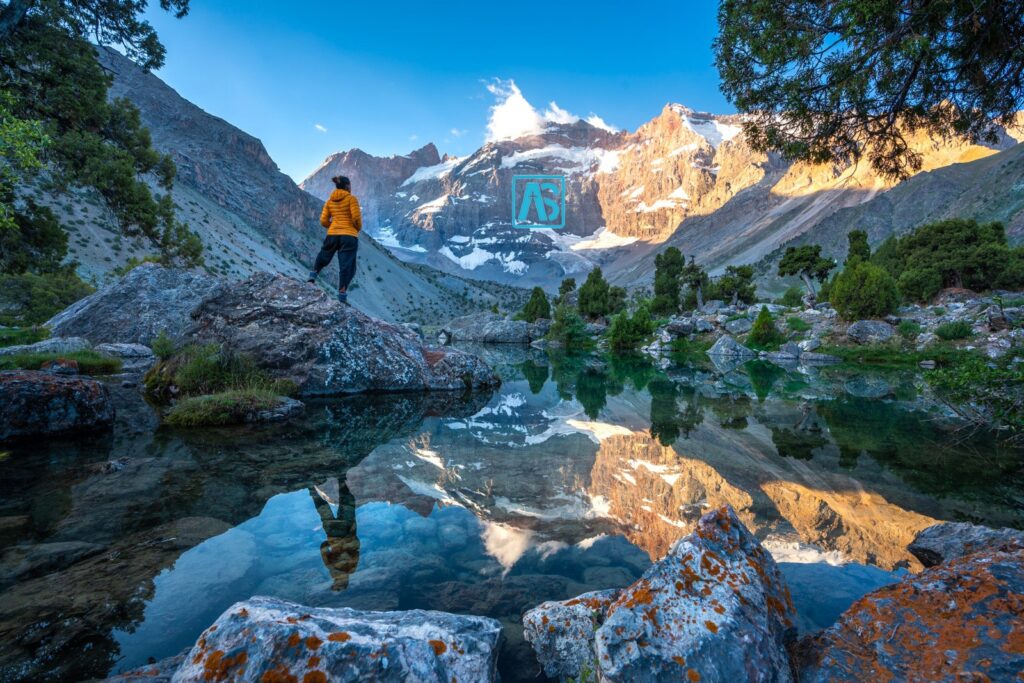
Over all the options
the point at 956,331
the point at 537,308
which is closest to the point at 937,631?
the point at 956,331

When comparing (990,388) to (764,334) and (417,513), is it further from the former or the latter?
(764,334)

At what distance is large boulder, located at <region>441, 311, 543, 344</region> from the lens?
5891cm

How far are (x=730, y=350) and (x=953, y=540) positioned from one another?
31085 mm

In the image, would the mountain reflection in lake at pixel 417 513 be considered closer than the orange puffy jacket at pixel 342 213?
Yes

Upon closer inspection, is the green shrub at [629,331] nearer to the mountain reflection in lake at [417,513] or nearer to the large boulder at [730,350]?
the large boulder at [730,350]

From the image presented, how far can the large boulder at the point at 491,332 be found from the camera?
58906 mm

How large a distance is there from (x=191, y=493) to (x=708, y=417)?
987 centimetres

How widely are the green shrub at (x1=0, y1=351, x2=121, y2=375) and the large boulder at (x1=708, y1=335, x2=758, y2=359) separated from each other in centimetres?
3337

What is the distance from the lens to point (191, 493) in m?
4.47

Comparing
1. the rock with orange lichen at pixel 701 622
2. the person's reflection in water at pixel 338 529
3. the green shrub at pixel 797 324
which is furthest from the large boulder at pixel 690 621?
the green shrub at pixel 797 324

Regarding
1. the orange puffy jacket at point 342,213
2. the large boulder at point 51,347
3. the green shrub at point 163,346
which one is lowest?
the large boulder at point 51,347

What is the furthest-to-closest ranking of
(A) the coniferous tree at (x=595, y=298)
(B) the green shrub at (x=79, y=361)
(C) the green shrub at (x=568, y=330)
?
(A) the coniferous tree at (x=595, y=298)
(C) the green shrub at (x=568, y=330)
(B) the green shrub at (x=79, y=361)

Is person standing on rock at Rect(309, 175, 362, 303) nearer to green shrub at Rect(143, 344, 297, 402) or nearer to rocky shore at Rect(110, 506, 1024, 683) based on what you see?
green shrub at Rect(143, 344, 297, 402)

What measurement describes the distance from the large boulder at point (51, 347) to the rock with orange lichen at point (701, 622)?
46.8 feet
